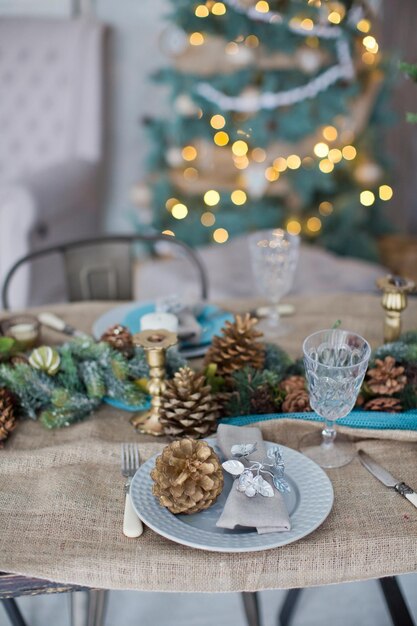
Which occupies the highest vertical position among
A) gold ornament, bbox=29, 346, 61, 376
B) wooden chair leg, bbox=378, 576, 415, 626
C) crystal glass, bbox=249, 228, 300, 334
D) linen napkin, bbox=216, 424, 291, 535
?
crystal glass, bbox=249, 228, 300, 334

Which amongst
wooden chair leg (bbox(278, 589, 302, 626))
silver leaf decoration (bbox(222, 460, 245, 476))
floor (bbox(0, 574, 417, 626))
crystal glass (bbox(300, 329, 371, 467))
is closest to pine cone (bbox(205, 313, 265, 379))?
crystal glass (bbox(300, 329, 371, 467))

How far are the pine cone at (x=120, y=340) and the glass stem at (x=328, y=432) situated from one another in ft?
1.12

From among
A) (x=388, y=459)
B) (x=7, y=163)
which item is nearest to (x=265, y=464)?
(x=388, y=459)

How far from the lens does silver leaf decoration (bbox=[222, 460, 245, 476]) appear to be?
832mm

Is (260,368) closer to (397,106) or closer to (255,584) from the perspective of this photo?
(255,584)

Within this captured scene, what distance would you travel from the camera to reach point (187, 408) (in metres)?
0.97

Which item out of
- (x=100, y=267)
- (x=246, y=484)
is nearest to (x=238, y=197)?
(x=100, y=267)

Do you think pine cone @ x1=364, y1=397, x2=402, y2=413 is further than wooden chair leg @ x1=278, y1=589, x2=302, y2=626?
No

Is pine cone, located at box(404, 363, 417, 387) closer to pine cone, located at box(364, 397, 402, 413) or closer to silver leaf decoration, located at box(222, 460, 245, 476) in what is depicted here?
pine cone, located at box(364, 397, 402, 413)

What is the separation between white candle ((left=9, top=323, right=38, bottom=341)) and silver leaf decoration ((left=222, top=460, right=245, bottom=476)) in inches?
20.4

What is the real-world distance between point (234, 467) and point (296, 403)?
0.75 ft

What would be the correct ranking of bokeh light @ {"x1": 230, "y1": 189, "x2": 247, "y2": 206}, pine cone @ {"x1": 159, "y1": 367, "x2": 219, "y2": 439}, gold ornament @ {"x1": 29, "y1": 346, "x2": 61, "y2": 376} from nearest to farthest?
pine cone @ {"x1": 159, "y1": 367, "x2": 219, "y2": 439}, gold ornament @ {"x1": 29, "y1": 346, "x2": 61, "y2": 376}, bokeh light @ {"x1": 230, "y1": 189, "x2": 247, "y2": 206}

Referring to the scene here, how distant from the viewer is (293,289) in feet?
8.86

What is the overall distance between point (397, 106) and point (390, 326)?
2.93 metres
